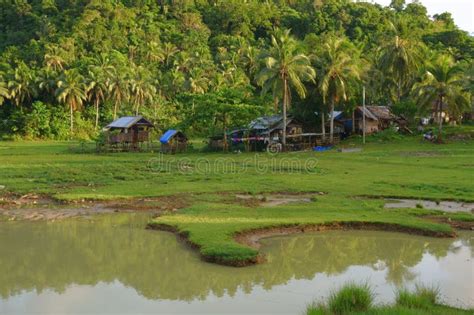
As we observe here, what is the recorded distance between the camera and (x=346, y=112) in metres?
51.1

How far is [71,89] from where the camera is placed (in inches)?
2601

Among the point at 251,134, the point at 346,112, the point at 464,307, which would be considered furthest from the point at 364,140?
the point at 464,307

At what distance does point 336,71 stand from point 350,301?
3981cm

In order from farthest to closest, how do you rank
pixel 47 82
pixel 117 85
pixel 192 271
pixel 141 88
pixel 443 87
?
pixel 141 88
pixel 117 85
pixel 47 82
pixel 443 87
pixel 192 271

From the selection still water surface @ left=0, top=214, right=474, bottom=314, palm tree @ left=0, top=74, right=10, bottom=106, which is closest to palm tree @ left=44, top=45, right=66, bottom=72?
palm tree @ left=0, top=74, right=10, bottom=106

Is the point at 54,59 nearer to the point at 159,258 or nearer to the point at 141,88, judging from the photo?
the point at 141,88

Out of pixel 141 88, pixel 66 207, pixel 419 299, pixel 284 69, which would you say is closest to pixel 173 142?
pixel 284 69

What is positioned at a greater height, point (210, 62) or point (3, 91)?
point (210, 62)

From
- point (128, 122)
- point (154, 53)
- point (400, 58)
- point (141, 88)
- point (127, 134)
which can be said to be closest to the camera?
point (127, 134)

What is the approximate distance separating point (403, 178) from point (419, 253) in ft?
43.6

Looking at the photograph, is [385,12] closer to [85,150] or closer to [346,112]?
[346,112]

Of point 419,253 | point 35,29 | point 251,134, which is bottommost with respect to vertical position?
point 419,253

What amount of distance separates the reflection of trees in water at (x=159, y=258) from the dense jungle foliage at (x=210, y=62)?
29.8 m

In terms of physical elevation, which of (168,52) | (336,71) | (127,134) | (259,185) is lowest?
(259,185)
